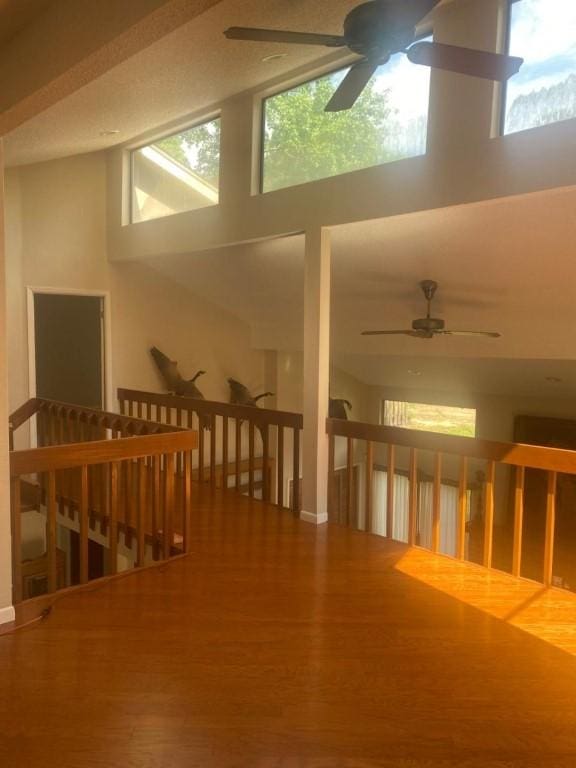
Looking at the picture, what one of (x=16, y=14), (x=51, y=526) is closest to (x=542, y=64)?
(x=16, y=14)

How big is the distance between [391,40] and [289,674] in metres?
2.65

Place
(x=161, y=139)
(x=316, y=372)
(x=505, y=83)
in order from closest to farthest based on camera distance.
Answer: (x=505, y=83) < (x=316, y=372) < (x=161, y=139)

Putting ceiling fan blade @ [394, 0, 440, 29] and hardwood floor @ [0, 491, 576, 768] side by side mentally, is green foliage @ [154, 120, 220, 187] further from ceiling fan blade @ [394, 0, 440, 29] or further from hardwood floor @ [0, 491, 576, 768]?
hardwood floor @ [0, 491, 576, 768]

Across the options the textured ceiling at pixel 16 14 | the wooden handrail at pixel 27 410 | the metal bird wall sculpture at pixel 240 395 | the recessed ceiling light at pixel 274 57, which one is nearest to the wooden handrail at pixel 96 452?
the textured ceiling at pixel 16 14

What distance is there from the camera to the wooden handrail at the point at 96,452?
9.55ft

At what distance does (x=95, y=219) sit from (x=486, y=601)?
5704 millimetres

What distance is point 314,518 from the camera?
440 centimetres

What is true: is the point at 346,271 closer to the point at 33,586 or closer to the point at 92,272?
the point at 92,272

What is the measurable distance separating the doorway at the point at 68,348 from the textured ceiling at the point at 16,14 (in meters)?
3.76

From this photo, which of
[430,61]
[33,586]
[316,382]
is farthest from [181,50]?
[33,586]

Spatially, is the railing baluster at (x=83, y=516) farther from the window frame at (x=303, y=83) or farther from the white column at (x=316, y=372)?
the window frame at (x=303, y=83)

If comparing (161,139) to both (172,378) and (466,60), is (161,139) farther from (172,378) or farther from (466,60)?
(466,60)

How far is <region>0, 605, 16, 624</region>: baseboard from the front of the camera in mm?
2717

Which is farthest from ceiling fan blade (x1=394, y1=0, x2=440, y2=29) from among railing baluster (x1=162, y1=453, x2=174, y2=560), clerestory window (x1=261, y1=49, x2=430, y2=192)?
railing baluster (x1=162, y1=453, x2=174, y2=560)
